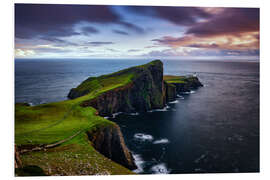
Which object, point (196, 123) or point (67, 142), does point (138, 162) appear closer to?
point (67, 142)

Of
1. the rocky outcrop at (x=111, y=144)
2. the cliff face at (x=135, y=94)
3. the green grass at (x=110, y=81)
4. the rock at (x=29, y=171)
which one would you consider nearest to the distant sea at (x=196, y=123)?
the rocky outcrop at (x=111, y=144)

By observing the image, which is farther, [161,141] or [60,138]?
[161,141]

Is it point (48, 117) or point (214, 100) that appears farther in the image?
point (214, 100)

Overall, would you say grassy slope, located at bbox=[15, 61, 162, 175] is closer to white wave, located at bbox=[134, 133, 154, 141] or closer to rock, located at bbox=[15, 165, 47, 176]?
rock, located at bbox=[15, 165, 47, 176]

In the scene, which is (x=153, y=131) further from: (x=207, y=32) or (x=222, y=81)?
(x=207, y=32)

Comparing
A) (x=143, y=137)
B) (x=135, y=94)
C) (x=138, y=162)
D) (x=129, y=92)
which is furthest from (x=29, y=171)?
(x=135, y=94)

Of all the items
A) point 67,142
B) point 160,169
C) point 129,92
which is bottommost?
point 160,169

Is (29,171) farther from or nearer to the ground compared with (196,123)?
nearer to the ground
